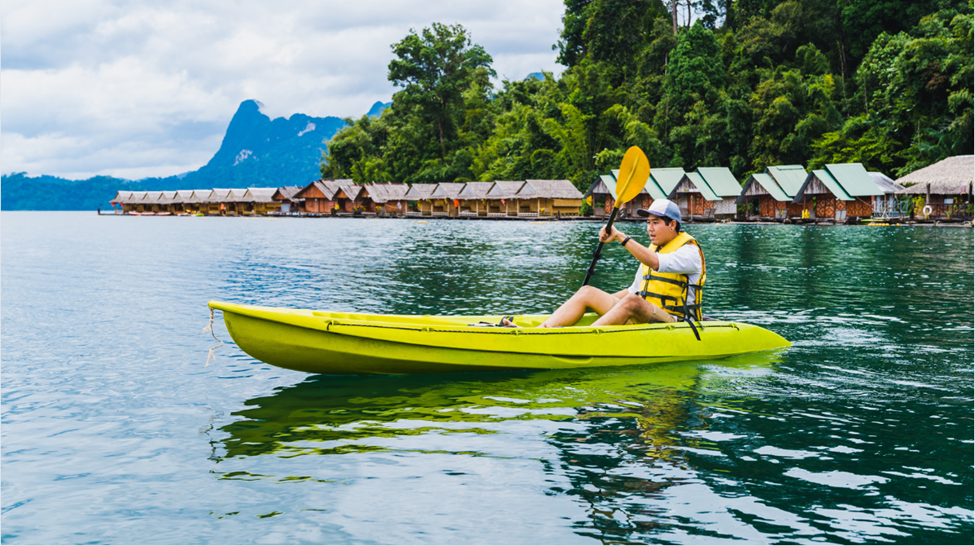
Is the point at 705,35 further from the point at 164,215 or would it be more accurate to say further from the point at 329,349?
the point at 164,215

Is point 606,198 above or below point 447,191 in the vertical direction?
below

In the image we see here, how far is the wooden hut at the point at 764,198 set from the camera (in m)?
48.5

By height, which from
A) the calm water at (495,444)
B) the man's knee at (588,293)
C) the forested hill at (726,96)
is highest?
the forested hill at (726,96)

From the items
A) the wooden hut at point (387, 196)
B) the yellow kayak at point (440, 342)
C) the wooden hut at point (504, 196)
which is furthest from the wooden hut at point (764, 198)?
the yellow kayak at point (440, 342)

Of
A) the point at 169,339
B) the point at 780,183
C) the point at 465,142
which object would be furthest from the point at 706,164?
the point at 169,339

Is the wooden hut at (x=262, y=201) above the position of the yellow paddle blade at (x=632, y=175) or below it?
above

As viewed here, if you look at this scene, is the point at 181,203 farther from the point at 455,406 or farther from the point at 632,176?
the point at 455,406

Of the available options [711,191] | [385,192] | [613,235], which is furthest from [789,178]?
[613,235]

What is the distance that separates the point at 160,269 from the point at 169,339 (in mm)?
12360

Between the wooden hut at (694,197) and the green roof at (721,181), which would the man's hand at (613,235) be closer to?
the wooden hut at (694,197)

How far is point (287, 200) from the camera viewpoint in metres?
92.1

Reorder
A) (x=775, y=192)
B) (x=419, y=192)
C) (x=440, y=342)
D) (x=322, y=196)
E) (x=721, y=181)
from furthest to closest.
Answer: (x=322, y=196)
(x=419, y=192)
(x=721, y=181)
(x=775, y=192)
(x=440, y=342)

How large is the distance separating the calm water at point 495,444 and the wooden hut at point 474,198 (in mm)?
57788

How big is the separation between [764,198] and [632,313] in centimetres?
4757
